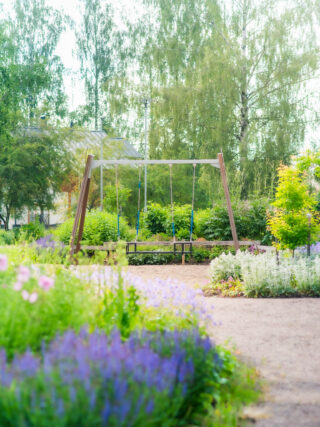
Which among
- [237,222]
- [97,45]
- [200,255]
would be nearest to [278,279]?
[200,255]

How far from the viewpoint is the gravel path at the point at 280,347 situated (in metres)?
3.00

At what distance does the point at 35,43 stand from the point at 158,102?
9753mm

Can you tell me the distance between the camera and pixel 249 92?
19062 millimetres

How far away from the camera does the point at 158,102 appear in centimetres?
1983

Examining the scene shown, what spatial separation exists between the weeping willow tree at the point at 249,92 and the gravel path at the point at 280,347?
38.8ft

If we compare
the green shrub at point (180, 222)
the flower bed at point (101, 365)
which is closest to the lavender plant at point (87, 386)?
the flower bed at point (101, 365)

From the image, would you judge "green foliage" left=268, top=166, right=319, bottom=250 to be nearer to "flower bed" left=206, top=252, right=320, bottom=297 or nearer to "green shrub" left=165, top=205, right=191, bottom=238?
"flower bed" left=206, top=252, right=320, bottom=297

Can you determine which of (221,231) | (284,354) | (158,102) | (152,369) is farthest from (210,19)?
(152,369)

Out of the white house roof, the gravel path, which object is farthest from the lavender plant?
the white house roof

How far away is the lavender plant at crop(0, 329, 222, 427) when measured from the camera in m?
1.82

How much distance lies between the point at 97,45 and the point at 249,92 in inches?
437

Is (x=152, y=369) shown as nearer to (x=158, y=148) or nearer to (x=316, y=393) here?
(x=316, y=393)

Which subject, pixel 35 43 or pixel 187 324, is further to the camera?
pixel 35 43

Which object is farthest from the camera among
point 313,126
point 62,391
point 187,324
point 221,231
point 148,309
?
point 313,126
